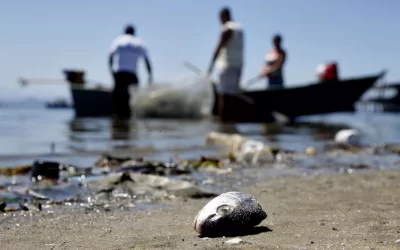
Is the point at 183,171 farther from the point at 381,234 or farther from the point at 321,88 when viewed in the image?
the point at 321,88

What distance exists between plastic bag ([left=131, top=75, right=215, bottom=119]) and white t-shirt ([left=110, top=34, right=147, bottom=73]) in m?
1.20

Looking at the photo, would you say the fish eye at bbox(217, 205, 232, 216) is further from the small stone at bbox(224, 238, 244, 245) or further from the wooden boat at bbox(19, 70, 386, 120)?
the wooden boat at bbox(19, 70, 386, 120)

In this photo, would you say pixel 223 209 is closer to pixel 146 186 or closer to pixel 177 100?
pixel 146 186

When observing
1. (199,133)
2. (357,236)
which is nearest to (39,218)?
(357,236)

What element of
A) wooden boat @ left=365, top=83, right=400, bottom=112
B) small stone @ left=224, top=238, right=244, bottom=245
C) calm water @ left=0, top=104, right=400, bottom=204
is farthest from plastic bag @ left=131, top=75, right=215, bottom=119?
wooden boat @ left=365, top=83, right=400, bottom=112

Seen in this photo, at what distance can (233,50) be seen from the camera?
11.4 meters

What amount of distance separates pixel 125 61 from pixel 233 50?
293cm

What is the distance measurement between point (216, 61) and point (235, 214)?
9.32m

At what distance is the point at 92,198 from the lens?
3.99 metres

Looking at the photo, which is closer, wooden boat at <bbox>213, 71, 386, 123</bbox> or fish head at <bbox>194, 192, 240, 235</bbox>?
fish head at <bbox>194, 192, 240, 235</bbox>

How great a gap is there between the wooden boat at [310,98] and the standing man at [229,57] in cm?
190

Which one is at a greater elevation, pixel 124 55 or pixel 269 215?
pixel 124 55

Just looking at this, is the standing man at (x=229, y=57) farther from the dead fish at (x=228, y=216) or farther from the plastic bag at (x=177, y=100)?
the dead fish at (x=228, y=216)

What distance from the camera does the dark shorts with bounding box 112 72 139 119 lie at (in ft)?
44.0
